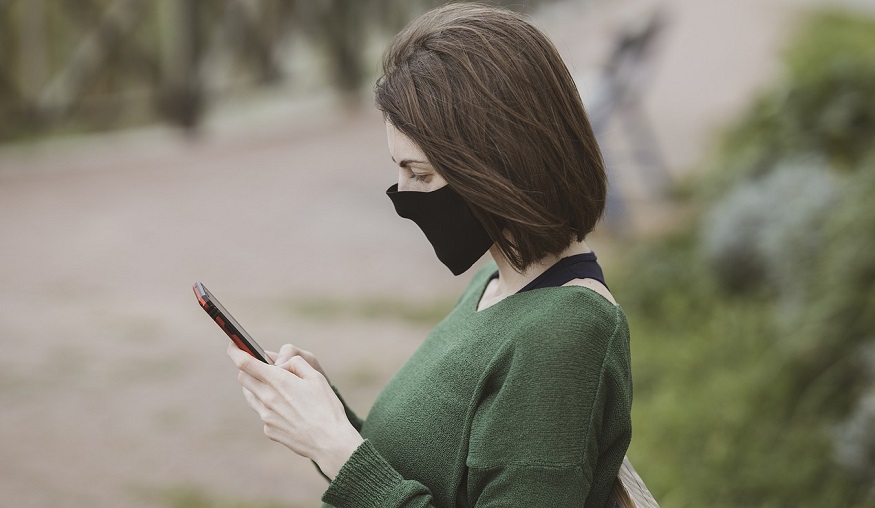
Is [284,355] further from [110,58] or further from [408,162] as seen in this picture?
[110,58]

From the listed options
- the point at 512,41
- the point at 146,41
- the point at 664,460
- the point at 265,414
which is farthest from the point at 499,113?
the point at 146,41

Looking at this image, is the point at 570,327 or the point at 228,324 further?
the point at 228,324

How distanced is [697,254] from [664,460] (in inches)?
102

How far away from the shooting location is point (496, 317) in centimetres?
168

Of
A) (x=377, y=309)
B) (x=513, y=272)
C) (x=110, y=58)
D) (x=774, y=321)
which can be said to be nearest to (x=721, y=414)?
(x=774, y=321)

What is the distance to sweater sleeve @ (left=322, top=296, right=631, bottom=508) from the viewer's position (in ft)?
4.93

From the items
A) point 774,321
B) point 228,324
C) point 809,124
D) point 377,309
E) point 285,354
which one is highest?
point 228,324

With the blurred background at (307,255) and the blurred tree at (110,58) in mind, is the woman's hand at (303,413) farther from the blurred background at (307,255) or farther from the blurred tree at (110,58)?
the blurred tree at (110,58)

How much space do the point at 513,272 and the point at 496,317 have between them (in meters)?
0.12

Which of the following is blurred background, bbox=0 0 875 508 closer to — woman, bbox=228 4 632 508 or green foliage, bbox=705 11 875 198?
green foliage, bbox=705 11 875 198

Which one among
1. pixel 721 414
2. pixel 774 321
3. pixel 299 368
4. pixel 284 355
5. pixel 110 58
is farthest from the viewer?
pixel 110 58

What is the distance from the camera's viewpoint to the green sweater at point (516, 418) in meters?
1.51

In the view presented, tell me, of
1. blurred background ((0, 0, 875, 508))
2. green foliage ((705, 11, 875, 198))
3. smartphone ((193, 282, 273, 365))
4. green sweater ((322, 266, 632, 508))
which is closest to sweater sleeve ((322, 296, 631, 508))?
green sweater ((322, 266, 632, 508))

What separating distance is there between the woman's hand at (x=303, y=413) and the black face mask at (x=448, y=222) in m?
0.31
